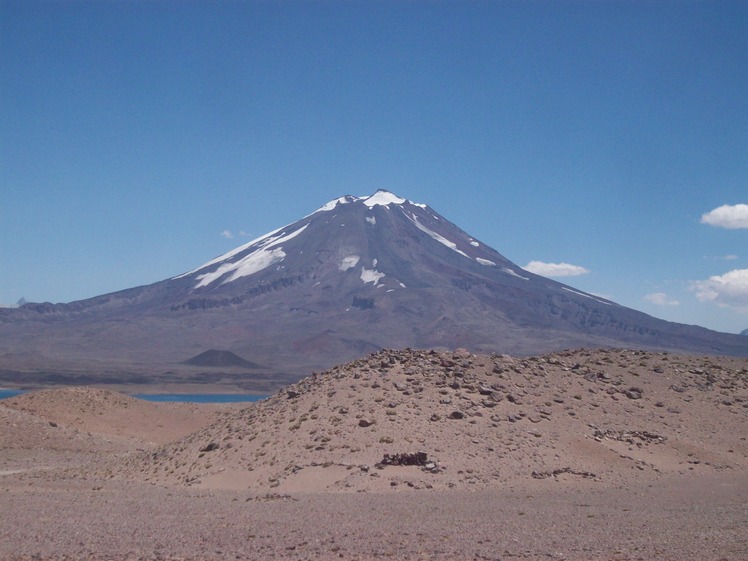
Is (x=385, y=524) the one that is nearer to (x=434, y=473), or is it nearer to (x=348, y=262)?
(x=434, y=473)

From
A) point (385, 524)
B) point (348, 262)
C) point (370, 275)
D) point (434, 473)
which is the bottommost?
point (385, 524)

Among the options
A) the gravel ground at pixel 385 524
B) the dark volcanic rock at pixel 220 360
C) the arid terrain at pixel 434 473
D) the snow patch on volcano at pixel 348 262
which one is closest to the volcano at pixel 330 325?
the snow patch on volcano at pixel 348 262

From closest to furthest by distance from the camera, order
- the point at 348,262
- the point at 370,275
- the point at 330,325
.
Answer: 1. the point at 330,325
2. the point at 370,275
3. the point at 348,262

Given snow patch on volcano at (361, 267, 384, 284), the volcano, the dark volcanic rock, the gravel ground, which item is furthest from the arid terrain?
snow patch on volcano at (361, 267, 384, 284)

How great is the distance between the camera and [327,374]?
74.4ft

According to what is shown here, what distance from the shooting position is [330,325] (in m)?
163

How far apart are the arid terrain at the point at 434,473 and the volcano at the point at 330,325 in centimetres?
9134

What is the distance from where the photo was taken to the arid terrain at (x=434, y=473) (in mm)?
12086

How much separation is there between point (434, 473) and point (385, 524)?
4.03m

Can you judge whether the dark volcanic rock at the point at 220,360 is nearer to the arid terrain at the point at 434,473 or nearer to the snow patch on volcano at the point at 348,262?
the snow patch on volcano at the point at 348,262

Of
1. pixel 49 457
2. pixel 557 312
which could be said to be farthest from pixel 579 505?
pixel 557 312

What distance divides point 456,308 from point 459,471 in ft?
488

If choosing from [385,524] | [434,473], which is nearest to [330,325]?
[434,473]

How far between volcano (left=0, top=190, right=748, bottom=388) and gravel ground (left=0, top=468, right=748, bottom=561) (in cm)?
9736
